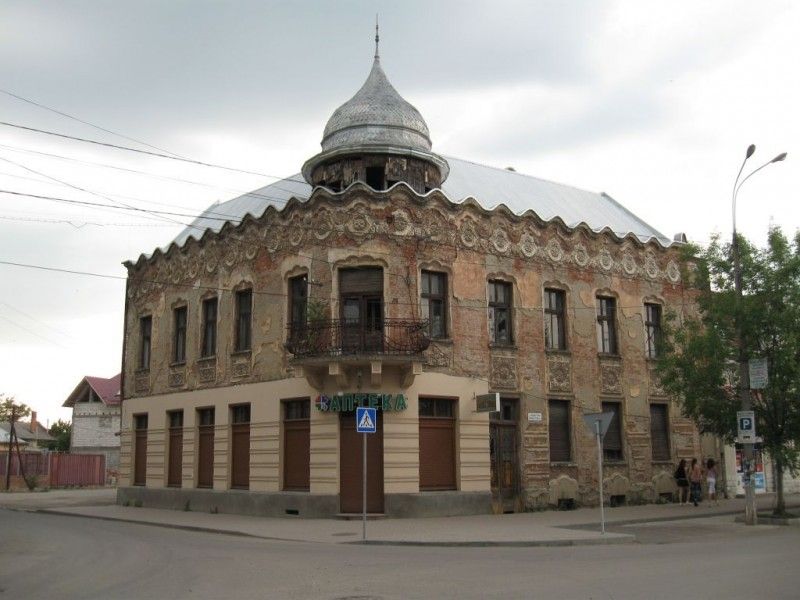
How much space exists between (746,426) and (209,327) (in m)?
17.0

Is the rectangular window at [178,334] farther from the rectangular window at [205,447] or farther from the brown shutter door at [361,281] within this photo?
the brown shutter door at [361,281]

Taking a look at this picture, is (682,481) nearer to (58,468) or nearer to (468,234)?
(468,234)

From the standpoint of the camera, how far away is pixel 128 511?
86.9 ft

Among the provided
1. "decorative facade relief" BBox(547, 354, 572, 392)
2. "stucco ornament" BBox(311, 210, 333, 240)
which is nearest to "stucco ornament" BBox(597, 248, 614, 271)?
"decorative facade relief" BBox(547, 354, 572, 392)

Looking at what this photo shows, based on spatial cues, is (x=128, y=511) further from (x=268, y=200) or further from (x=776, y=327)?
(x=776, y=327)

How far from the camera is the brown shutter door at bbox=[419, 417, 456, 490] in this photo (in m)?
22.2

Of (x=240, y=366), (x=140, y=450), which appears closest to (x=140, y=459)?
(x=140, y=450)

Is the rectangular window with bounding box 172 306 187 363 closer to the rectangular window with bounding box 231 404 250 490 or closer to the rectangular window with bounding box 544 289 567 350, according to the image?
the rectangular window with bounding box 231 404 250 490

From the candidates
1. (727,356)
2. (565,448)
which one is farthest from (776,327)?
(565,448)

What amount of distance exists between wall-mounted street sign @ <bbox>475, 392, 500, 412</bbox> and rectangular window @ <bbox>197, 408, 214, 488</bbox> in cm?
930

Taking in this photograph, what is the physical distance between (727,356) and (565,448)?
6.05 m

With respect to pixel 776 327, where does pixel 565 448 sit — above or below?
below

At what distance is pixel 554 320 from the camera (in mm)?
25984

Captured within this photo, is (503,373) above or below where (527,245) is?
below
